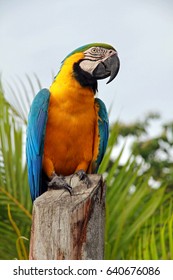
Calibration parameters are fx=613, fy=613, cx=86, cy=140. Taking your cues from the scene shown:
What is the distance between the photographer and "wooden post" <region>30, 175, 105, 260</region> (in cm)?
215

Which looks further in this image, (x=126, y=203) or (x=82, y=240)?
(x=126, y=203)

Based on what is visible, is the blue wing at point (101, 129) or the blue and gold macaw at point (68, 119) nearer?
the blue and gold macaw at point (68, 119)

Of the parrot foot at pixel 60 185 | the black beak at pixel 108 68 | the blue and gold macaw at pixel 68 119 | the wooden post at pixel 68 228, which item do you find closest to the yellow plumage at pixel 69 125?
the blue and gold macaw at pixel 68 119

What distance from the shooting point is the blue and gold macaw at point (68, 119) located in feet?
9.66

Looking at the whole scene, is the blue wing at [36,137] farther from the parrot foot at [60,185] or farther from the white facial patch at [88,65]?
the parrot foot at [60,185]

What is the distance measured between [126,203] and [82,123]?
100 cm

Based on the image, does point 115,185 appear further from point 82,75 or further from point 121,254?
point 82,75

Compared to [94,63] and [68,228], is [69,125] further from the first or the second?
[68,228]

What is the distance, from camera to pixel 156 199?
12.1ft

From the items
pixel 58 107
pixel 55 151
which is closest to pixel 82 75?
pixel 58 107

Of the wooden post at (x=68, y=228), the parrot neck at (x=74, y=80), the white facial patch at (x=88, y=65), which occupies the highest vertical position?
the white facial patch at (x=88, y=65)

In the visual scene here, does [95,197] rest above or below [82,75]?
below

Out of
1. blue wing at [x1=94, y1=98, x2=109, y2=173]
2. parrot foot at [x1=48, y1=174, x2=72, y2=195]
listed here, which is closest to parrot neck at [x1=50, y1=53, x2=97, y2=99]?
blue wing at [x1=94, y1=98, x2=109, y2=173]

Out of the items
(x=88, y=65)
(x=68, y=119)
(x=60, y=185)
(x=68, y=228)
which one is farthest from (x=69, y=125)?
(x=68, y=228)
